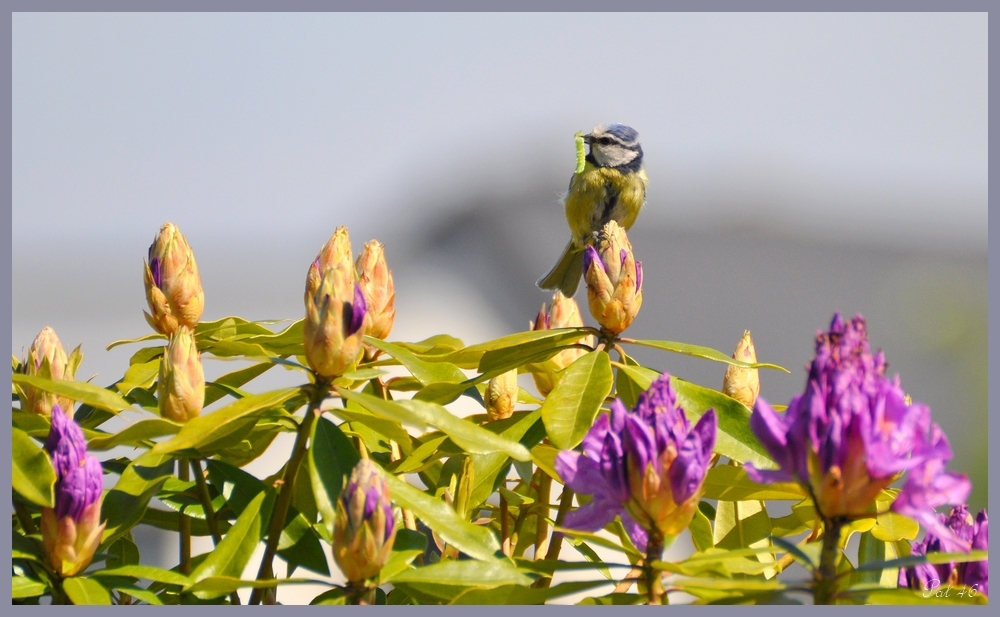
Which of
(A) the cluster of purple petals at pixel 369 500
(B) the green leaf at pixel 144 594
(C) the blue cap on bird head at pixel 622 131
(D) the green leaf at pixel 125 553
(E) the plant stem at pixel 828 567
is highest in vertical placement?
(C) the blue cap on bird head at pixel 622 131

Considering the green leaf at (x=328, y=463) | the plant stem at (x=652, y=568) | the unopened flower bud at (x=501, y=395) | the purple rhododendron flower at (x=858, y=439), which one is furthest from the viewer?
the unopened flower bud at (x=501, y=395)

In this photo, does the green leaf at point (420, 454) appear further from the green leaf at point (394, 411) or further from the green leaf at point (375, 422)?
the green leaf at point (394, 411)

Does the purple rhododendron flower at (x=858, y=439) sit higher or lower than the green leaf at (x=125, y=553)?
higher

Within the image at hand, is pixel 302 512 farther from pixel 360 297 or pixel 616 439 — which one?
pixel 616 439

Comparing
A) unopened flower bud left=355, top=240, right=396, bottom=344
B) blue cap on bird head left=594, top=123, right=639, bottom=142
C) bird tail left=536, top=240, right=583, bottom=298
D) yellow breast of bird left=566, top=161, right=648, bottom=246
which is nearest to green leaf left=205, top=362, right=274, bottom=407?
unopened flower bud left=355, top=240, right=396, bottom=344

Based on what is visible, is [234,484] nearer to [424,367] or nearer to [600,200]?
[424,367]

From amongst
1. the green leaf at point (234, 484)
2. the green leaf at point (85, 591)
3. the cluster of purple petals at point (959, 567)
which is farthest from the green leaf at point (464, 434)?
the cluster of purple petals at point (959, 567)

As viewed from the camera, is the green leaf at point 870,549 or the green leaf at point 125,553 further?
the green leaf at point 125,553
